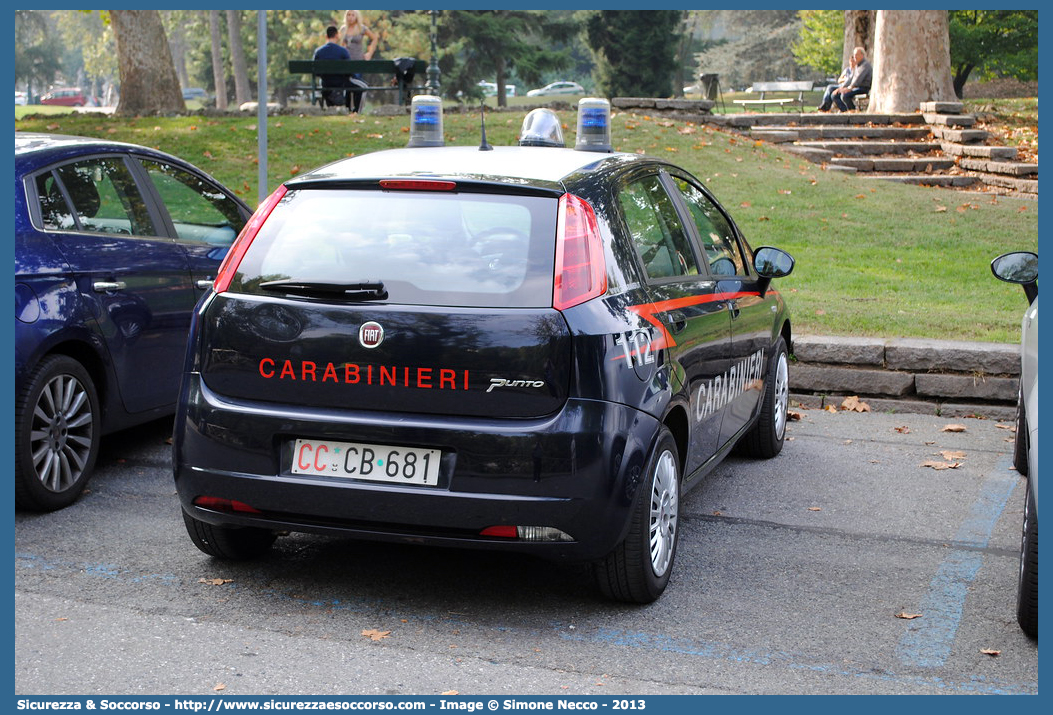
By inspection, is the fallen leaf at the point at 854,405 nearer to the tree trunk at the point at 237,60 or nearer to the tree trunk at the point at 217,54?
the tree trunk at the point at 237,60

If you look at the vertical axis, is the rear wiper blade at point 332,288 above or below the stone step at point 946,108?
below

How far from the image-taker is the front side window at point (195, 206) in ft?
22.1

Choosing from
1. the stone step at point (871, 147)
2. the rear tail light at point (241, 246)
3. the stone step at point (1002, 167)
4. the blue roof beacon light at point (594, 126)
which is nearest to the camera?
the rear tail light at point (241, 246)

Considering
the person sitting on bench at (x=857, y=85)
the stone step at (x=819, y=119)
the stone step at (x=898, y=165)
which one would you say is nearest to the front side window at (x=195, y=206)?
the stone step at (x=898, y=165)

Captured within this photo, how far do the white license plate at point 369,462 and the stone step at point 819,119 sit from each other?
53.7ft

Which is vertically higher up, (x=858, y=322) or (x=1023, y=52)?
(x=1023, y=52)

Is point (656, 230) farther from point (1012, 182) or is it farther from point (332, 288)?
point (1012, 182)

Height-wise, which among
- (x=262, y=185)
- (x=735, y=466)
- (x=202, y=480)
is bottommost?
(x=735, y=466)

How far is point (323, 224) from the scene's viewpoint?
454cm

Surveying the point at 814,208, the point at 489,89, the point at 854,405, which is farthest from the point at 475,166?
the point at 489,89

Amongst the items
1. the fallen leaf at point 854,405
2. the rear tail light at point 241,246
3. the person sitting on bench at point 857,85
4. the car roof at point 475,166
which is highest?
the person sitting on bench at point 857,85

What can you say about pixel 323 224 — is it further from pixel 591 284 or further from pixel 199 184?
pixel 199 184

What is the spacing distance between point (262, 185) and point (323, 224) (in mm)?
5240
